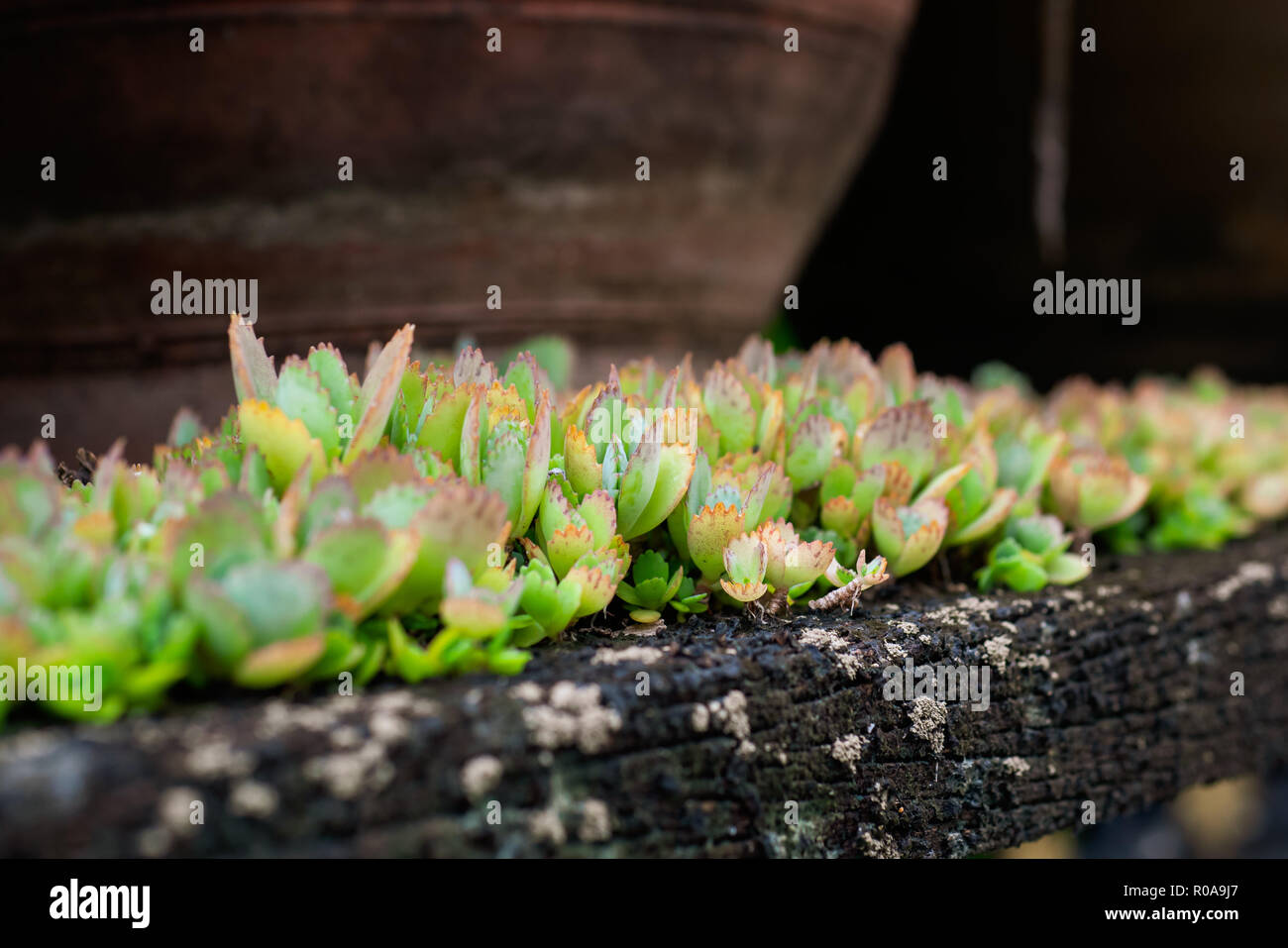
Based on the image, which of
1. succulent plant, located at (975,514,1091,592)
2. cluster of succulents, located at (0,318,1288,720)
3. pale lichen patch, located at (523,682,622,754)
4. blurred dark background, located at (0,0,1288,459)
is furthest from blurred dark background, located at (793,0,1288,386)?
pale lichen patch, located at (523,682,622,754)

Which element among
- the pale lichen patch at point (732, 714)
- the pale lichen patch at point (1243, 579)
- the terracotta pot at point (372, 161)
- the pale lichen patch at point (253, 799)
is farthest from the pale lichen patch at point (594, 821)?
the terracotta pot at point (372, 161)

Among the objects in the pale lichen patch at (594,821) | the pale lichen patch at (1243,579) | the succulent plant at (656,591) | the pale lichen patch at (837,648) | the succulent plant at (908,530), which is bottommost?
the pale lichen patch at (594,821)

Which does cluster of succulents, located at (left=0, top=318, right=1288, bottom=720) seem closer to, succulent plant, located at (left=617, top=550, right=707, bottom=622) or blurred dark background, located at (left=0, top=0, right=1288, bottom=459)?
succulent plant, located at (left=617, top=550, right=707, bottom=622)

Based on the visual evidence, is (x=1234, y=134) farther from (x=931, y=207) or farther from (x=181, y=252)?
(x=181, y=252)

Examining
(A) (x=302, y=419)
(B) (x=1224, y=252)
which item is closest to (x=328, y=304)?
(A) (x=302, y=419)

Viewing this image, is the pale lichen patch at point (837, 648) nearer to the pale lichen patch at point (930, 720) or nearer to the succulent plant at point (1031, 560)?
the pale lichen patch at point (930, 720)

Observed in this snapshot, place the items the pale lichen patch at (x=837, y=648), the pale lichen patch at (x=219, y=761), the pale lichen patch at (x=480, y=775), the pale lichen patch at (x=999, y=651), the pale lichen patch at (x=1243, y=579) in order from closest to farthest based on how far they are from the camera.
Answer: the pale lichen patch at (x=219, y=761) → the pale lichen patch at (x=480, y=775) → the pale lichen patch at (x=837, y=648) → the pale lichen patch at (x=999, y=651) → the pale lichen patch at (x=1243, y=579)

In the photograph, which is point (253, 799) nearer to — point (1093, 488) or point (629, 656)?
point (629, 656)
